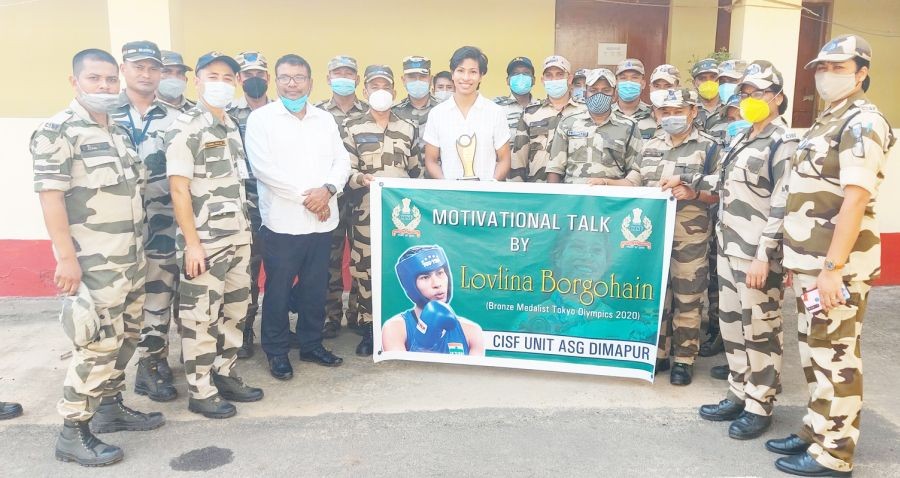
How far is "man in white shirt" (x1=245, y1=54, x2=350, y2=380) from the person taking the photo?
3957 mm

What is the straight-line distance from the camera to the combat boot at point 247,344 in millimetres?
4547

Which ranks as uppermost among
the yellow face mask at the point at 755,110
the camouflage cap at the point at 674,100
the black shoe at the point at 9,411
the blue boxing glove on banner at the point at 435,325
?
the camouflage cap at the point at 674,100

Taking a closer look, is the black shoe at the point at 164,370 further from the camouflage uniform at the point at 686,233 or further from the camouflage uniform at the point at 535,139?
the camouflage uniform at the point at 686,233

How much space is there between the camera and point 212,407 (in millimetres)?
3613

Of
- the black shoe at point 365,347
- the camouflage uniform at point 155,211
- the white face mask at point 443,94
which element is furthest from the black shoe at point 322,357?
the white face mask at point 443,94

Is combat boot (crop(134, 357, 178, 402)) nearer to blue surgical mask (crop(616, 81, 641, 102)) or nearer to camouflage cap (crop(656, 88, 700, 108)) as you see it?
camouflage cap (crop(656, 88, 700, 108))

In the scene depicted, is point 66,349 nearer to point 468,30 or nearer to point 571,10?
point 468,30

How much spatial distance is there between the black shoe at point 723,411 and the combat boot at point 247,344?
2891mm

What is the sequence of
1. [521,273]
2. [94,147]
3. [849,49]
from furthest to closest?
[521,273] → [94,147] → [849,49]

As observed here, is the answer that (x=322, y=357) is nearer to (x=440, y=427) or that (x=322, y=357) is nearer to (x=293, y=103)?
(x=440, y=427)

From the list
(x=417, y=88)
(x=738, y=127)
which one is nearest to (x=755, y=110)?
(x=738, y=127)

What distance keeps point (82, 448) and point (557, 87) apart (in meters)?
3.57

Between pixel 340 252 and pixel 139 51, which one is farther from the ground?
pixel 139 51

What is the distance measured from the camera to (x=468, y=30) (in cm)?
697
